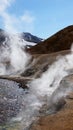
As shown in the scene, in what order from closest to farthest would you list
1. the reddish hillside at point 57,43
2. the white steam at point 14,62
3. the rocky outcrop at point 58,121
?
the rocky outcrop at point 58,121 → the white steam at point 14,62 → the reddish hillside at point 57,43

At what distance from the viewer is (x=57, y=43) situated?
393 ft

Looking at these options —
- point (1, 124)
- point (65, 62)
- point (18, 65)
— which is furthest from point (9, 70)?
point (1, 124)

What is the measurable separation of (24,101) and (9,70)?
179 ft

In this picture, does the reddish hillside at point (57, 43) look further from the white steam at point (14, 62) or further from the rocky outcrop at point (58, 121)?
the rocky outcrop at point (58, 121)

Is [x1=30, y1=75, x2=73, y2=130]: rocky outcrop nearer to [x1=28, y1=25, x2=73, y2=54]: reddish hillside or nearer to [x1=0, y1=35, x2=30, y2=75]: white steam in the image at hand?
[x1=0, y1=35, x2=30, y2=75]: white steam

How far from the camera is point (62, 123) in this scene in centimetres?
1845

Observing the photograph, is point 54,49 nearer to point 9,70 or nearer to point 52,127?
point 9,70

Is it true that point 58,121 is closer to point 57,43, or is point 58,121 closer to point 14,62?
point 14,62

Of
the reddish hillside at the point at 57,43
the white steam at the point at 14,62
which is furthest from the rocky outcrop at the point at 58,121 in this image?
the reddish hillside at the point at 57,43

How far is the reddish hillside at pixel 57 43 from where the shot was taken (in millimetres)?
116006

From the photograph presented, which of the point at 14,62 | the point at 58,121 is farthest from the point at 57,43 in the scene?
the point at 58,121

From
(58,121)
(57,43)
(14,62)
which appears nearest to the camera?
(58,121)

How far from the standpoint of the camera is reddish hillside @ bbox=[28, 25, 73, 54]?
116m

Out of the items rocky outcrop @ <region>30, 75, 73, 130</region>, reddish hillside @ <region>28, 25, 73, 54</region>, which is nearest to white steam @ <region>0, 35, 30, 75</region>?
reddish hillside @ <region>28, 25, 73, 54</region>
